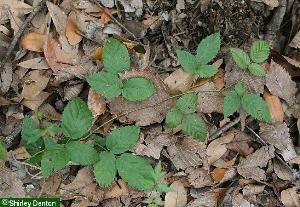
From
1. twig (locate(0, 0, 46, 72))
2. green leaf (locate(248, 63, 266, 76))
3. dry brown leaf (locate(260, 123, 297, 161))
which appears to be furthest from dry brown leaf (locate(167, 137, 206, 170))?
twig (locate(0, 0, 46, 72))

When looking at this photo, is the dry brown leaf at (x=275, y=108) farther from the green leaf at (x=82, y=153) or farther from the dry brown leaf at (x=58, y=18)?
the dry brown leaf at (x=58, y=18)

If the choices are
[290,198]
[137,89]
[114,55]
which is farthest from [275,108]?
[114,55]

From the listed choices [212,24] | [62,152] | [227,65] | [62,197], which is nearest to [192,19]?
[212,24]

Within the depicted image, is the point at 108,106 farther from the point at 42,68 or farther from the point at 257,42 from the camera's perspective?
the point at 257,42

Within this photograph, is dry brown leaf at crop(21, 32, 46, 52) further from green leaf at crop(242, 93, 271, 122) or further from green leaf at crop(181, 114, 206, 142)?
green leaf at crop(242, 93, 271, 122)

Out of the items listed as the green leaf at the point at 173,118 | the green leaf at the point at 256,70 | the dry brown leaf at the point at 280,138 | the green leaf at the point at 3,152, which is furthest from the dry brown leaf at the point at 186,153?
the green leaf at the point at 3,152

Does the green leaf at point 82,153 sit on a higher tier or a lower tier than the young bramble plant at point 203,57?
lower
